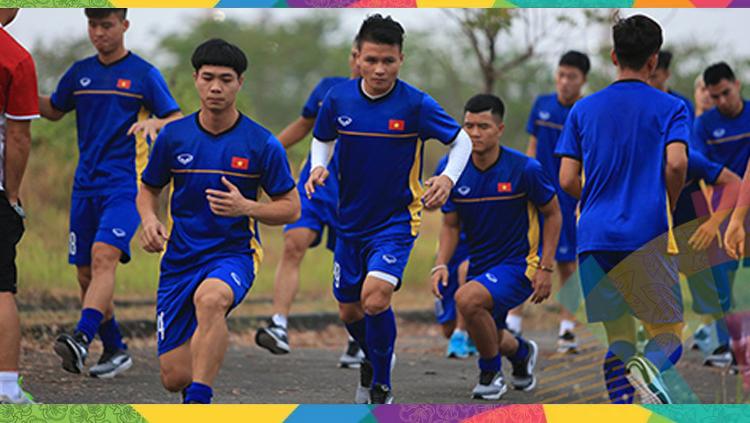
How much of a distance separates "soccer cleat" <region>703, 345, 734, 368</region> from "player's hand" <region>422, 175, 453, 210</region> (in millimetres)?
4209

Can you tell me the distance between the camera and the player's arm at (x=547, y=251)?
8102 mm

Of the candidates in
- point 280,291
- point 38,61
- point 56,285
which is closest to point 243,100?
point 38,61

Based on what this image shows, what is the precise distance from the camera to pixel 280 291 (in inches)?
370

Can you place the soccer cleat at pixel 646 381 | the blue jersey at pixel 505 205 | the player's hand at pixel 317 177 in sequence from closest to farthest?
1. the soccer cleat at pixel 646 381
2. the player's hand at pixel 317 177
3. the blue jersey at pixel 505 205

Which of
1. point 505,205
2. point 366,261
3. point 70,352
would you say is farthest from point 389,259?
point 70,352

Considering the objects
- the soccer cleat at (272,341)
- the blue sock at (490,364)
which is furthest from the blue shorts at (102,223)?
the blue sock at (490,364)

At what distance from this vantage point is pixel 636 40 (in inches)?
247

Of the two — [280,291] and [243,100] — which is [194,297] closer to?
[280,291]

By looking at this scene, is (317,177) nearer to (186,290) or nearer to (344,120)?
(344,120)

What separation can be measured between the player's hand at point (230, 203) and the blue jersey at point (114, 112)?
2190 millimetres

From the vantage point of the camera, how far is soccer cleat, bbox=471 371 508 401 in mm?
8195

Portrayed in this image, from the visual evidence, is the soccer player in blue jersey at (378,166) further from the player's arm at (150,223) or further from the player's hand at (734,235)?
the player's hand at (734,235)

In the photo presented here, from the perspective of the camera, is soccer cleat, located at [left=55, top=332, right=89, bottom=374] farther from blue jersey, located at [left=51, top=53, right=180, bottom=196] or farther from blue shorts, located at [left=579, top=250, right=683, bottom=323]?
blue shorts, located at [left=579, top=250, right=683, bottom=323]

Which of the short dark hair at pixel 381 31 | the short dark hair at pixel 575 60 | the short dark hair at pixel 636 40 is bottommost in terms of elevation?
the short dark hair at pixel 575 60
